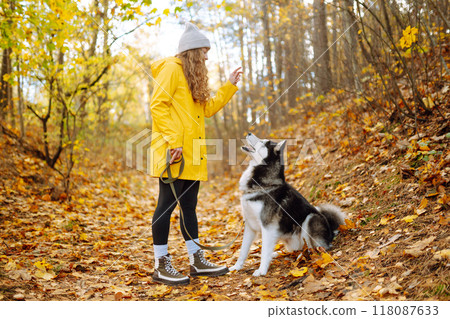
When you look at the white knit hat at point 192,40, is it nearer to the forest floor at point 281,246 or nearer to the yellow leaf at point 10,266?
the forest floor at point 281,246

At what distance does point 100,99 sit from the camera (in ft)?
42.6

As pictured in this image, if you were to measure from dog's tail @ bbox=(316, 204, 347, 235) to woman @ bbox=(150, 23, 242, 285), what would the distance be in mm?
1425

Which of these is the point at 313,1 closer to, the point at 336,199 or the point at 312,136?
the point at 312,136

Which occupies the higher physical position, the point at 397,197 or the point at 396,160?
the point at 396,160

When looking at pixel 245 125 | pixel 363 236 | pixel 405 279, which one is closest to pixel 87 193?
pixel 363 236

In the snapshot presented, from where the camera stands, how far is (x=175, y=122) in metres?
3.62

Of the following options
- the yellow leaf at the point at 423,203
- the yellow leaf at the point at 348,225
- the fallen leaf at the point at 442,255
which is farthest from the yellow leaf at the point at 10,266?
the yellow leaf at the point at 423,203

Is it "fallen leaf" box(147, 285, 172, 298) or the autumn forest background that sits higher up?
the autumn forest background

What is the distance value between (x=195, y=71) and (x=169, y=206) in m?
1.54

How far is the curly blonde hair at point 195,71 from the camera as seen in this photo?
370cm

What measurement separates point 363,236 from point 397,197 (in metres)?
0.72

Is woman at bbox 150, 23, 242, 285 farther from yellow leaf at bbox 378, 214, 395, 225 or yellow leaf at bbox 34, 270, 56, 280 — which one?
yellow leaf at bbox 378, 214, 395, 225

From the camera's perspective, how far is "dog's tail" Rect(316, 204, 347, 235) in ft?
13.5

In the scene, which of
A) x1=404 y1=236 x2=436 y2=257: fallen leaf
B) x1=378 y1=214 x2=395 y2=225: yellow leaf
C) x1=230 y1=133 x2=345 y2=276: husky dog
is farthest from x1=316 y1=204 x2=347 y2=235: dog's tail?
x1=404 y1=236 x2=436 y2=257: fallen leaf
